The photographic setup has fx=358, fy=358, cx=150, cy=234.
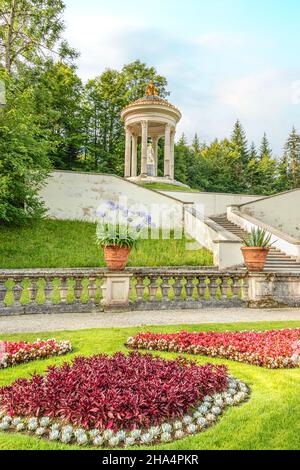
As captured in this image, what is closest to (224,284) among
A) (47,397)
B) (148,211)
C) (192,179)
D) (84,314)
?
(84,314)

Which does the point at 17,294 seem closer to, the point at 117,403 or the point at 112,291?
the point at 112,291

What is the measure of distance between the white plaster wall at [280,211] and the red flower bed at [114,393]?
52.8 feet

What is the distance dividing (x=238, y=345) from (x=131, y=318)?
3050mm

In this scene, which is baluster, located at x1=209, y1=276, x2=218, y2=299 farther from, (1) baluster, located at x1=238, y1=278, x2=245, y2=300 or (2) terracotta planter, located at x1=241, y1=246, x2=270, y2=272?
(2) terracotta planter, located at x1=241, y1=246, x2=270, y2=272

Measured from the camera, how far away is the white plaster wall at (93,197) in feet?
53.5

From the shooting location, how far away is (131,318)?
24.9 feet

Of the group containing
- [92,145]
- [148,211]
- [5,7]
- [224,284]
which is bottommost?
[224,284]

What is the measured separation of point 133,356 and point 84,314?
403 centimetres

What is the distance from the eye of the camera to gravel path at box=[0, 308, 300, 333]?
22.0 ft

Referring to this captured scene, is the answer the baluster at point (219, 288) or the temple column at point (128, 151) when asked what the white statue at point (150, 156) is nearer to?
the temple column at point (128, 151)

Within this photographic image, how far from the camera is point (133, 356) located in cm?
414

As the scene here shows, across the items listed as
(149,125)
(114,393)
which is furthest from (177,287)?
(149,125)

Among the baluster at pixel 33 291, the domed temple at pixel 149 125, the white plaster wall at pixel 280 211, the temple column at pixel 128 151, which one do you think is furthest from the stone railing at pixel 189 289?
the temple column at pixel 128 151

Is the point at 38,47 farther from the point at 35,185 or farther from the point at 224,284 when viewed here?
the point at 224,284
